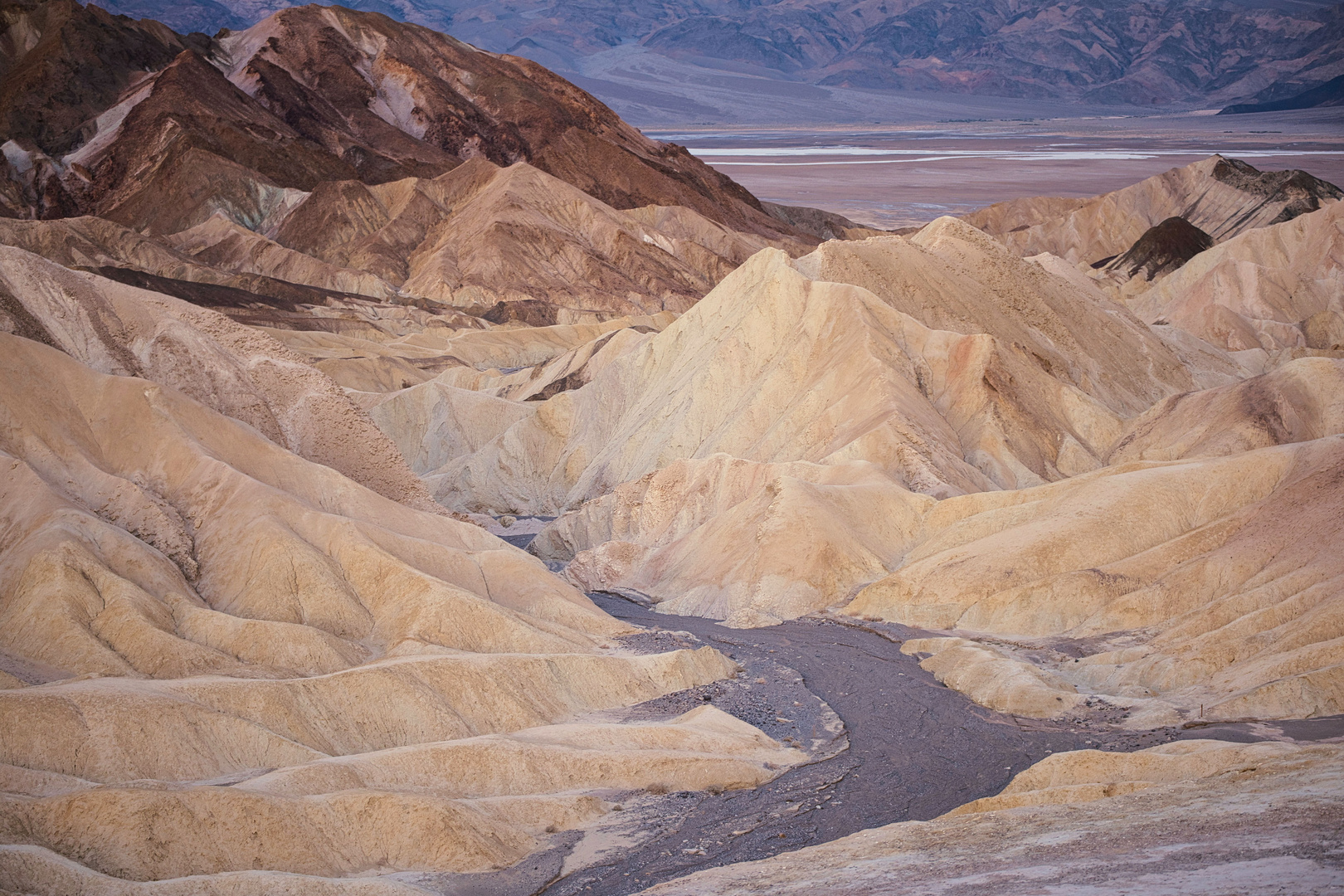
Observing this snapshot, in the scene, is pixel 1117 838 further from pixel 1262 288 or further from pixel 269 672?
pixel 1262 288

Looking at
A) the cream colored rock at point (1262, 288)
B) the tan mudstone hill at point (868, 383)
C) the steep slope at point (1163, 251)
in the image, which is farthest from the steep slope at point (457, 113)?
the tan mudstone hill at point (868, 383)

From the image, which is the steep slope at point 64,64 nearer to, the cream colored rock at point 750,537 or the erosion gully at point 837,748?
the cream colored rock at point 750,537

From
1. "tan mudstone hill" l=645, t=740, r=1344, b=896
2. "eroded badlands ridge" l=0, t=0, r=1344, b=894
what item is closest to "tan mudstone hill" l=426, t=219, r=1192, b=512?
"eroded badlands ridge" l=0, t=0, r=1344, b=894

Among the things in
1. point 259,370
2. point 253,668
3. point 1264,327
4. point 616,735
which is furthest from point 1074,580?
point 1264,327

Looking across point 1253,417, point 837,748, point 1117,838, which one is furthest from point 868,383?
point 1117,838

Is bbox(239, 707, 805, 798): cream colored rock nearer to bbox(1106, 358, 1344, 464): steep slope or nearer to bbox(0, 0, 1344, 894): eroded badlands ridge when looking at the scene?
bbox(0, 0, 1344, 894): eroded badlands ridge
